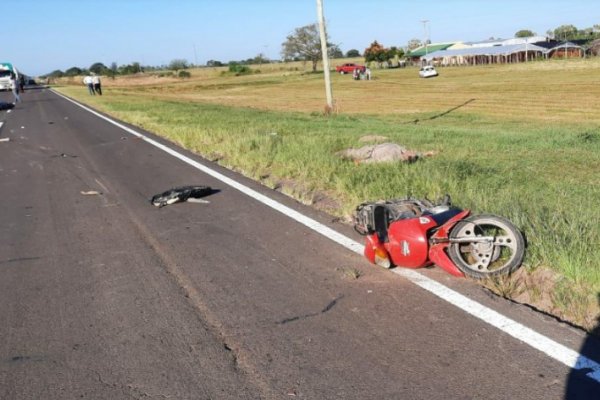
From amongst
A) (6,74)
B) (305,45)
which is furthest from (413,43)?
(6,74)

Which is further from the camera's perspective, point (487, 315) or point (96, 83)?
point (96, 83)

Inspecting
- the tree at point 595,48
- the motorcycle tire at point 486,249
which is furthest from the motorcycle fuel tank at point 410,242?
the tree at point 595,48

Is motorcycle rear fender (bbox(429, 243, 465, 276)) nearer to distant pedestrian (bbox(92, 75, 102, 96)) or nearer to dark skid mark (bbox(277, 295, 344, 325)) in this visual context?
dark skid mark (bbox(277, 295, 344, 325))

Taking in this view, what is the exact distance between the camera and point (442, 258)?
16.1 ft

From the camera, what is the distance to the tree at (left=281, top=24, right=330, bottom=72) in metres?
117

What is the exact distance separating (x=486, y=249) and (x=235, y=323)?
2.13 metres

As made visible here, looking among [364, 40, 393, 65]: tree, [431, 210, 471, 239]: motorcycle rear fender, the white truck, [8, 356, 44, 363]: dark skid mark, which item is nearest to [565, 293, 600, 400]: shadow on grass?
[431, 210, 471, 239]: motorcycle rear fender

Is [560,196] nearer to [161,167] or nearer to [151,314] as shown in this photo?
[151,314]

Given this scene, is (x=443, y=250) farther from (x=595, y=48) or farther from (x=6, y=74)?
(x=595, y=48)

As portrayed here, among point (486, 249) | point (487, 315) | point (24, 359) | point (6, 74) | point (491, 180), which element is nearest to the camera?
point (24, 359)

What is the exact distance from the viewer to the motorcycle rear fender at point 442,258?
4852 millimetres

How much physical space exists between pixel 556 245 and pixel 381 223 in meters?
1.47

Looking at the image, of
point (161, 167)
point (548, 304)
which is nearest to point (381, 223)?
point (548, 304)

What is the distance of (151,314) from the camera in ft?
14.5
